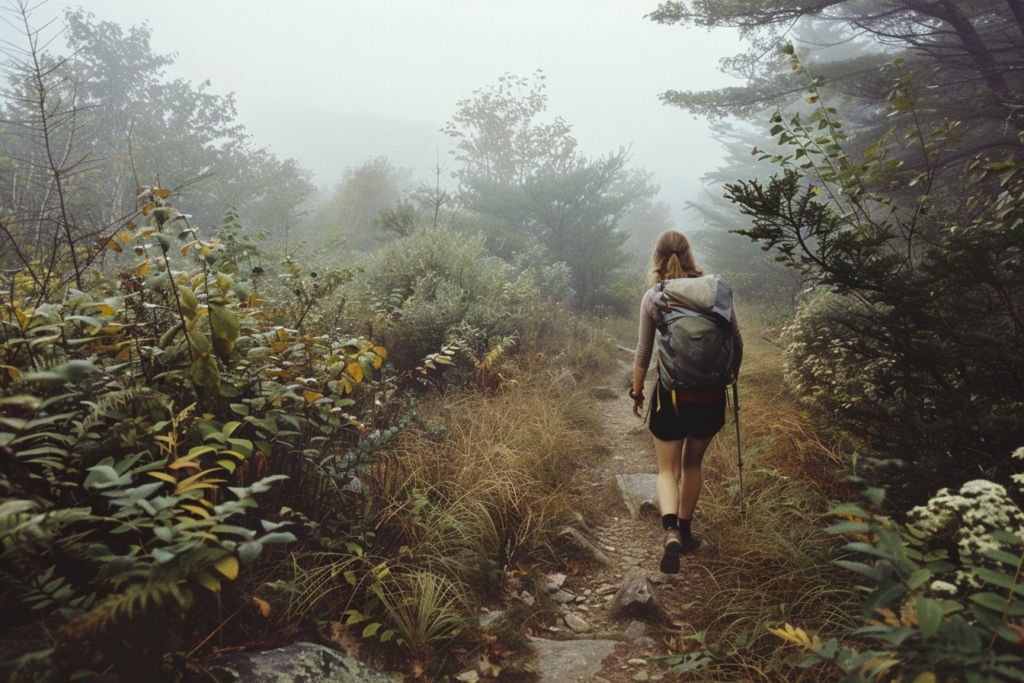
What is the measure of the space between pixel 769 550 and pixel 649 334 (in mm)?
1435

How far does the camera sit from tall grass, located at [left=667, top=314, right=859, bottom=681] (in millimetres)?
2195

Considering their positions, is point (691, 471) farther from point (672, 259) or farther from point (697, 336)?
point (672, 259)

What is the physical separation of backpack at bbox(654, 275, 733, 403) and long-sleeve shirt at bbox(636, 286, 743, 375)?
0.12 metres

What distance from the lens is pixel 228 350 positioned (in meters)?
1.90

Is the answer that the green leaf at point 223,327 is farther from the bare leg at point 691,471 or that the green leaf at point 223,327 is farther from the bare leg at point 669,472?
the bare leg at point 691,471

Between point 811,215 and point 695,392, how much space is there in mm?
1095

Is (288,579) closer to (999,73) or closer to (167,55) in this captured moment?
(999,73)

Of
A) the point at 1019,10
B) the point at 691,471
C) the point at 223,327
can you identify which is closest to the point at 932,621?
the point at 691,471

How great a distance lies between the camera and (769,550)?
273 cm

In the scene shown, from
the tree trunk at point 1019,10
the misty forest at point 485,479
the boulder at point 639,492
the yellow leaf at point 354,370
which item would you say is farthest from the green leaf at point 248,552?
the tree trunk at point 1019,10

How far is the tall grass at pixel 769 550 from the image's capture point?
7.20ft

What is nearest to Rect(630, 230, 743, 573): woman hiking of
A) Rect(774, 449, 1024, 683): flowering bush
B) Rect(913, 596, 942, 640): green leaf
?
Rect(774, 449, 1024, 683): flowering bush

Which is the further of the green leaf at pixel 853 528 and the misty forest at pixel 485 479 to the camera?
the misty forest at pixel 485 479

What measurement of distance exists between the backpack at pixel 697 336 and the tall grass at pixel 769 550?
0.75 metres
